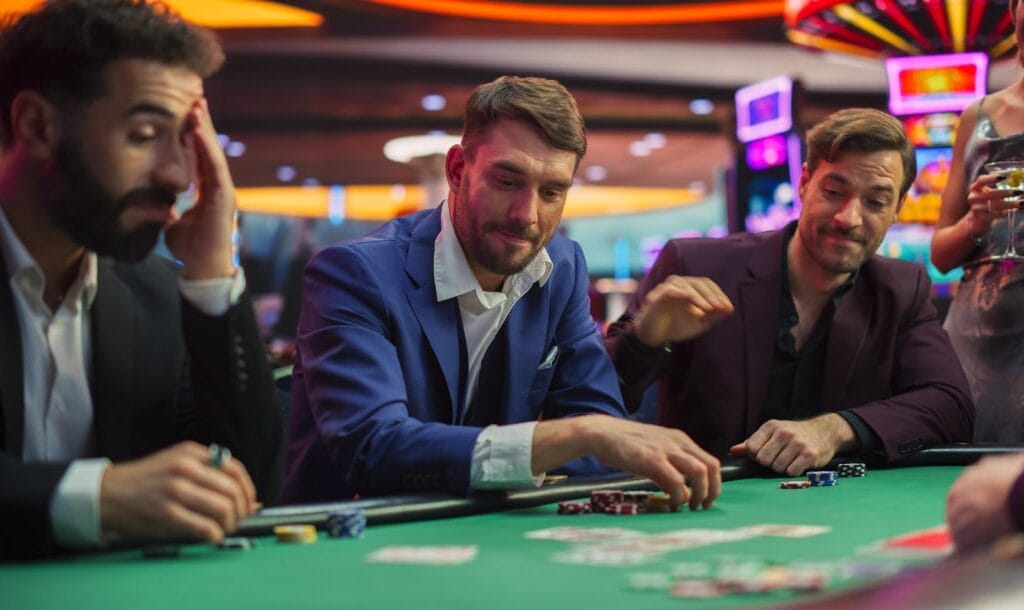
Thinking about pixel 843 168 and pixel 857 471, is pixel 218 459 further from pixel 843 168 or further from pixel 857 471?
pixel 843 168

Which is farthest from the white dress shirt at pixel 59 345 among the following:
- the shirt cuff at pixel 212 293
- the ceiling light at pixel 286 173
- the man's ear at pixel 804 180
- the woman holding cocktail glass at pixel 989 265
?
the ceiling light at pixel 286 173

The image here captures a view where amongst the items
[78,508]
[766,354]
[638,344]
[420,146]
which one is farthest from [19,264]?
[420,146]

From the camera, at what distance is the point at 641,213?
23094 millimetres

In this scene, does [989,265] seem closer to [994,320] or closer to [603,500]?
[994,320]

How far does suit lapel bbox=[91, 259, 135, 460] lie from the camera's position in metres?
1.95

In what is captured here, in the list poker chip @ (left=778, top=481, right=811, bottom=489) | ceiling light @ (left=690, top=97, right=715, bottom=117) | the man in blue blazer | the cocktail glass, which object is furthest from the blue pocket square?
ceiling light @ (left=690, top=97, right=715, bottom=117)

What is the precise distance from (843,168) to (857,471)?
2.98ft

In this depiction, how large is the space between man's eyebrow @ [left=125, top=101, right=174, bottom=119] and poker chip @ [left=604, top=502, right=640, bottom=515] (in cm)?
87

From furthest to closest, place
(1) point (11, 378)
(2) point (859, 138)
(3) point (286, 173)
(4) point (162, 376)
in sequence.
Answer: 1. (3) point (286, 173)
2. (2) point (859, 138)
3. (4) point (162, 376)
4. (1) point (11, 378)

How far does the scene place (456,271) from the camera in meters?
2.52

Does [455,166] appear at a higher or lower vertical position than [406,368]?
higher

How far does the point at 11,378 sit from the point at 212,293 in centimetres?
30

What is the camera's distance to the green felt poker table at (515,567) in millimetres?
1164

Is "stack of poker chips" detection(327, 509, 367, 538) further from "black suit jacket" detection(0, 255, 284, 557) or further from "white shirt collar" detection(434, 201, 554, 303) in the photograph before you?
"white shirt collar" detection(434, 201, 554, 303)
